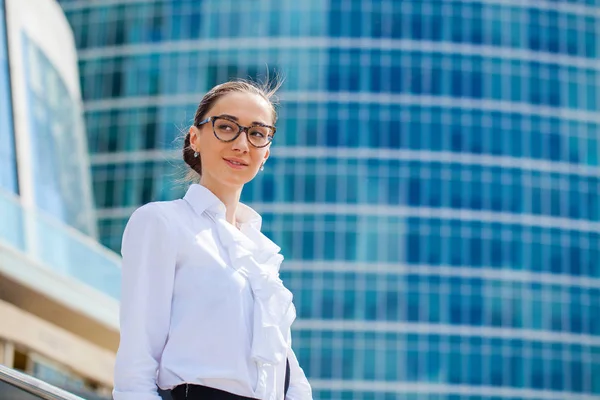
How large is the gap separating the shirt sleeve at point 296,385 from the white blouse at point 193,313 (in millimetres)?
123

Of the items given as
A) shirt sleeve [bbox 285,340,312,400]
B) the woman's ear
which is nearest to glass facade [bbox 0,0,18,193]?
the woman's ear

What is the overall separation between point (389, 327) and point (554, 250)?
28.7 ft

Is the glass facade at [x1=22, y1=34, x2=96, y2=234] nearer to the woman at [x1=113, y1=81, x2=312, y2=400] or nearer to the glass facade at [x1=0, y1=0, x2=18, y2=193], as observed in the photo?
the glass facade at [x1=0, y1=0, x2=18, y2=193]

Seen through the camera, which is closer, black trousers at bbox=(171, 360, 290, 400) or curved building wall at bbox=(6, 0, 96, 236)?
black trousers at bbox=(171, 360, 290, 400)

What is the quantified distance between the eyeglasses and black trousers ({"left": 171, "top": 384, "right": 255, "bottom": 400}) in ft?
2.65

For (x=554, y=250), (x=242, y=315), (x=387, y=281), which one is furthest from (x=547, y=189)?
(x=242, y=315)

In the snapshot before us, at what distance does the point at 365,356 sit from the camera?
5084cm

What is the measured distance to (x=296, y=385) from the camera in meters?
3.66

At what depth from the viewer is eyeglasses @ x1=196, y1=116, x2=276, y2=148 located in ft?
11.9

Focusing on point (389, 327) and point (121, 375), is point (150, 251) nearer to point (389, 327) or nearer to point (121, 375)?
point (121, 375)

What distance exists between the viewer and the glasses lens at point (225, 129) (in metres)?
3.63

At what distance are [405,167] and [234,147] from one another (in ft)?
164

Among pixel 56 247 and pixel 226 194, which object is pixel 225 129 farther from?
pixel 56 247

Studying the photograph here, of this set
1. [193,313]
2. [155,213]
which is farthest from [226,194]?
[193,313]
